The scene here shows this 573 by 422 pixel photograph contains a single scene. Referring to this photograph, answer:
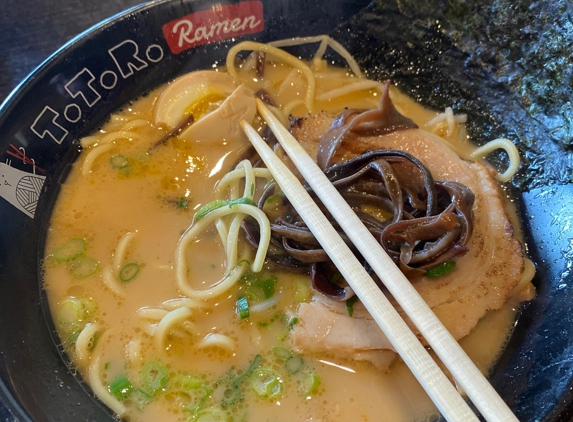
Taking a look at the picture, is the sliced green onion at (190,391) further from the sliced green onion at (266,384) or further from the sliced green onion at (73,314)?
the sliced green onion at (73,314)

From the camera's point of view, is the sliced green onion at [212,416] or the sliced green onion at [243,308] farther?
the sliced green onion at [243,308]

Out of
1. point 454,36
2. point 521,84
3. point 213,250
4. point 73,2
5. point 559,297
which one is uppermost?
point 73,2

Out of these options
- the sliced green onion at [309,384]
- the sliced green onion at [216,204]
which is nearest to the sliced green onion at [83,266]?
the sliced green onion at [216,204]

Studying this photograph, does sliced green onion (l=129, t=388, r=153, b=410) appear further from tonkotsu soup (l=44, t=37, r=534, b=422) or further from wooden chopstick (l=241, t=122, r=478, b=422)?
wooden chopstick (l=241, t=122, r=478, b=422)

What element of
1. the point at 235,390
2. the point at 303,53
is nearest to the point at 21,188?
the point at 235,390

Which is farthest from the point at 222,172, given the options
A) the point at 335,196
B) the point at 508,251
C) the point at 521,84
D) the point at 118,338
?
the point at 521,84

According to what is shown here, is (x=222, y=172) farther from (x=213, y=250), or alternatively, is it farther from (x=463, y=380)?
(x=463, y=380)
